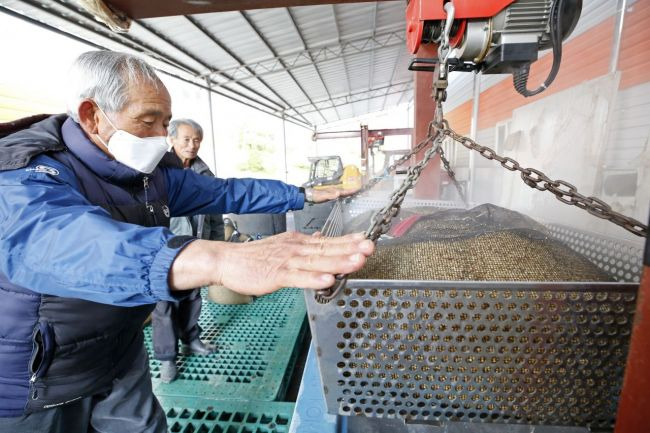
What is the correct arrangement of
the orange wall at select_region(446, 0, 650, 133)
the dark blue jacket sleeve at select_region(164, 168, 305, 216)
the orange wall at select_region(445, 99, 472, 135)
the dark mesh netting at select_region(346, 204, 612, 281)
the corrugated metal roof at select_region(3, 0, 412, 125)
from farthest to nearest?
the orange wall at select_region(445, 99, 472, 135) < the corrugated metal roof at select_region(3, 0, 412, 125) < the orange wall at select_region(446, 0, 650, 133) < the dark blue jacket sleeve at select_region(164, 168, 305, 216) < the dark mesh netting at select_region(346, 204, 612, 281)

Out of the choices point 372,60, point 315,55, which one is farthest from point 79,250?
point 372,60

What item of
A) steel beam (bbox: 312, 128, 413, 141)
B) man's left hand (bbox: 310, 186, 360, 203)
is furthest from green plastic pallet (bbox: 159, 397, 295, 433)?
steel beam (bbox: 312, 128, 413, 141)

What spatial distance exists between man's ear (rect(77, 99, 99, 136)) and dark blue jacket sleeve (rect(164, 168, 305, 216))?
0.48m

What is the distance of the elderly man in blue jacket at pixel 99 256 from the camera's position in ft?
2.09

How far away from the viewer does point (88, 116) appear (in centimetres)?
102

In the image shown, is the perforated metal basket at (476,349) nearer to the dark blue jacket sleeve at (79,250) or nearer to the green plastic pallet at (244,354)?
the dark blue jacket sleeve at (79,250)

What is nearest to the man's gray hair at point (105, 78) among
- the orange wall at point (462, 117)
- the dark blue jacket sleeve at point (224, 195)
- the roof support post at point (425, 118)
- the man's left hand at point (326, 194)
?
the dark blue jacket sleeve at point (224, 195)

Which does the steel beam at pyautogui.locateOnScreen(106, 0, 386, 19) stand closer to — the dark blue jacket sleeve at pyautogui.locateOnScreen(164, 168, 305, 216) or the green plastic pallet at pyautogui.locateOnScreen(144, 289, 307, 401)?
the dark blue jacket sleeve at pyautogui.locateOnScreen(164, 168, 305, 216)

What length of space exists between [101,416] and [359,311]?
124cm

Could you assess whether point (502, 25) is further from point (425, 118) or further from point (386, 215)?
point (425, 118)

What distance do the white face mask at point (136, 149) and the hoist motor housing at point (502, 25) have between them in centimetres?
103

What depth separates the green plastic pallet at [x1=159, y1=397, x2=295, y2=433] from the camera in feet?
5.47

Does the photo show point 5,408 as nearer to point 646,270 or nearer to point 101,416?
point 101,416

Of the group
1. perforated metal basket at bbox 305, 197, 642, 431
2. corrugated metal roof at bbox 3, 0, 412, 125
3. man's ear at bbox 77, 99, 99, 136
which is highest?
corrugated metal roof at bbox 3, 0, 412, 125
